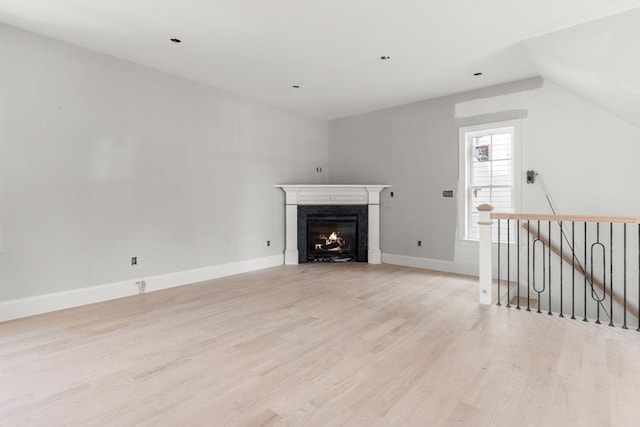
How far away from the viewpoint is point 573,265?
3.74m

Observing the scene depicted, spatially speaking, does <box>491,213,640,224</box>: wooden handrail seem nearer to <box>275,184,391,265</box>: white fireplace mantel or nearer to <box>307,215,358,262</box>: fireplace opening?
<box>275,184,391,265</box>: white fireplace mantel

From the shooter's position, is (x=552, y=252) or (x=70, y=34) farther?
(x=552, y=252)

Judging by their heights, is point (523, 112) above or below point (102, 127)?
above

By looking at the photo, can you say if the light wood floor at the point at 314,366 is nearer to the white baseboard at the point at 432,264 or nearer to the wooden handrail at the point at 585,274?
the wooden handrail at the point at 585,274

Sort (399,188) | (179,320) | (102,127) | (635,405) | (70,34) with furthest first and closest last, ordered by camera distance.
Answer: (399,188) < (102,127) < (70,34) < (179,320) < (635,405)

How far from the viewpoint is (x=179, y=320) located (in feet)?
10.3

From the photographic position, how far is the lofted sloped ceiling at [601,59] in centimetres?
276

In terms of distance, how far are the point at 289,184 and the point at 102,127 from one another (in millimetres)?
2967

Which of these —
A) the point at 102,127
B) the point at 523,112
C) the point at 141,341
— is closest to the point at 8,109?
the point at 102,127

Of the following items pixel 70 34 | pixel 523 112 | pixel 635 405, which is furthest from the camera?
pixel 523 112

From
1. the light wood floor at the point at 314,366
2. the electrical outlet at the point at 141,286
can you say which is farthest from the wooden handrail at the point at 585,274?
the electrical outlet at the point at 141,286

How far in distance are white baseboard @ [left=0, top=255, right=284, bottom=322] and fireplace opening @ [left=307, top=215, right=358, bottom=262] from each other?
1.27 meters

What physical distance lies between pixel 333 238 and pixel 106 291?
12.0ft

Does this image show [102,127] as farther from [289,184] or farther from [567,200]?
[567,200]
